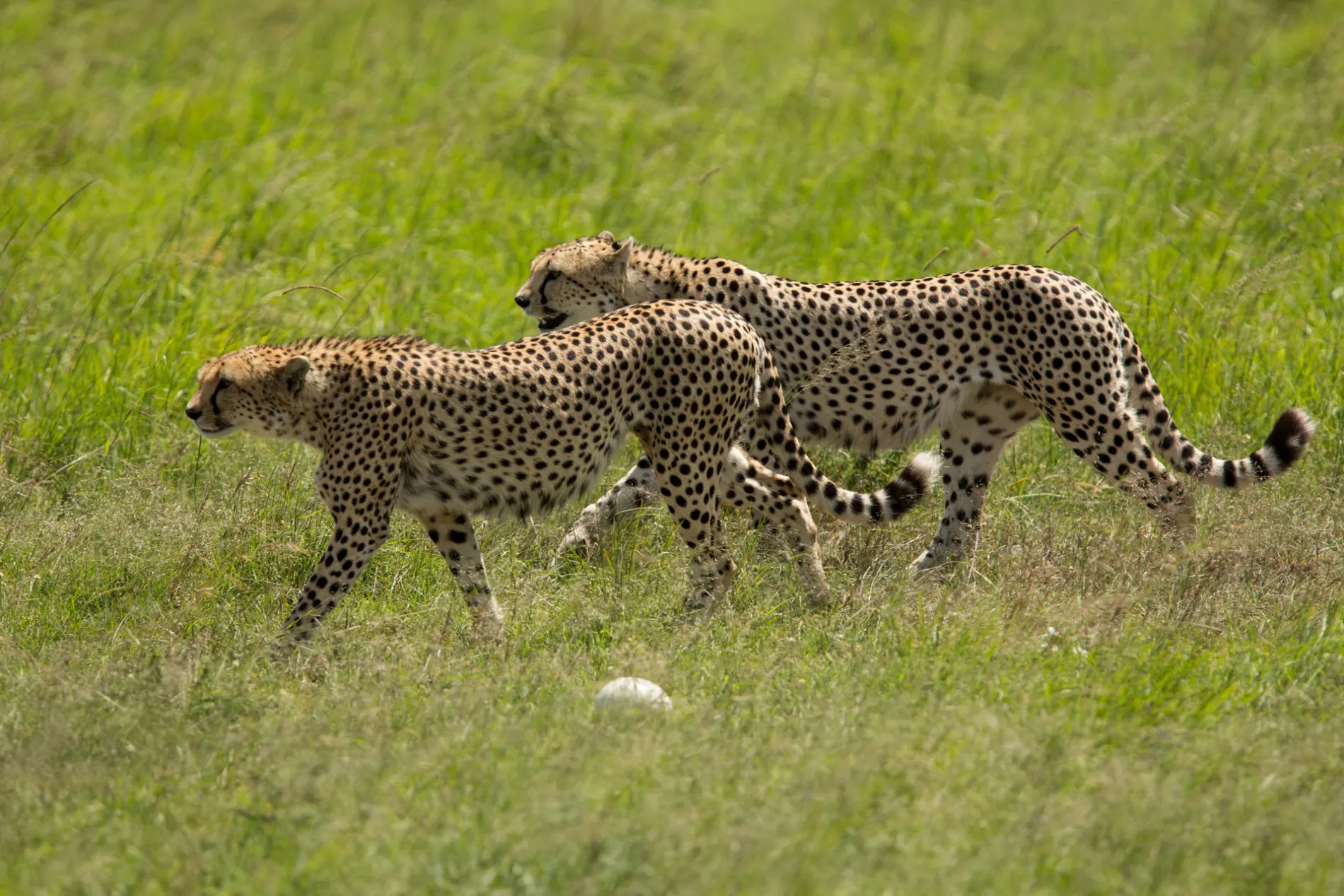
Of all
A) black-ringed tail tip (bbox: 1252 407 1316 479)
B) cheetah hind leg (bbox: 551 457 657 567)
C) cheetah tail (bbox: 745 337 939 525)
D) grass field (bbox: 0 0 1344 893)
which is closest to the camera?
grass field (bbox: 0 0 1344 893)

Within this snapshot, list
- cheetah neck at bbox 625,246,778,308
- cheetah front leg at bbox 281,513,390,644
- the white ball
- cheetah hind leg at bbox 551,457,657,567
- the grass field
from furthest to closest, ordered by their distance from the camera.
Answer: cheetah neck at bbox 625,246,778,308
cheetah hind leg at bbox 551,457,657,567
cheetah front leg at bbox 281,513,390,644
the white ball
the grass field

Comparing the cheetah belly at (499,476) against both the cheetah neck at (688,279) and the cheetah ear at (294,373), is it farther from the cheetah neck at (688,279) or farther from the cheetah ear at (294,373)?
the cheetah neck at (688,279)

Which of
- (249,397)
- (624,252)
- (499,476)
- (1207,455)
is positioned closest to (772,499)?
(499,476)

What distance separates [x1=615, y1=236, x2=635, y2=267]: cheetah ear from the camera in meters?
5.37

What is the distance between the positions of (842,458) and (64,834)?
3.37 m

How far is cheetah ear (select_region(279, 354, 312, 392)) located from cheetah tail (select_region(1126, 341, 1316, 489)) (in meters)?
2.59

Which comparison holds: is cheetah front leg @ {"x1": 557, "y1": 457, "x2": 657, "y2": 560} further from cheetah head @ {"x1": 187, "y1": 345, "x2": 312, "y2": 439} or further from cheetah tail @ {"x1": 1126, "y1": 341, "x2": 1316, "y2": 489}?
cheetah tail @ {"x1": 1126, "y1": 341, "x2": 1316, "y2": 489}

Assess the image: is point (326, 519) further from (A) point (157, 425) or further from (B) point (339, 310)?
(B) point (339, 310)

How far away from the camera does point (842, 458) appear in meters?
5.96

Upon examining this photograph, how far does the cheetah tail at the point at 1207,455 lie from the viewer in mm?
5039

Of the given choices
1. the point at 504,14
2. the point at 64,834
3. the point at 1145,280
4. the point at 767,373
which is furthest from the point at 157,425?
the point at 504,14

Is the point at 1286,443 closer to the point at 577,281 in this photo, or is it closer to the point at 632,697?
the point at 577,281

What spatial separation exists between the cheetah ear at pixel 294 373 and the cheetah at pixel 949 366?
113 centimetres

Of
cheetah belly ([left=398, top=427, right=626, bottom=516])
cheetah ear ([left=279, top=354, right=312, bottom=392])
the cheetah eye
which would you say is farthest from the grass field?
the cheetah eye
